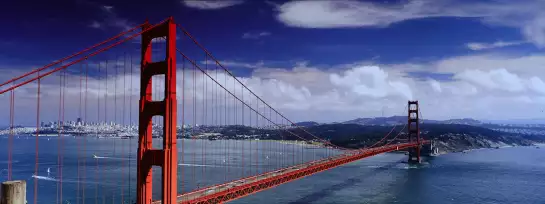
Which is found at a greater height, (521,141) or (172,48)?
(172,48)

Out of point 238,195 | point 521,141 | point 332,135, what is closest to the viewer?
point 238,195

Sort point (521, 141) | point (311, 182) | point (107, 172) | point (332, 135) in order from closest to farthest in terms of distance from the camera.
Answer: point (311, 182), point (107, 172), point (521, 141), point (332, 135)

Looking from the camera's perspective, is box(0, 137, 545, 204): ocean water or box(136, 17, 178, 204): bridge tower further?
box(0, 137, 545, 204): ocean water

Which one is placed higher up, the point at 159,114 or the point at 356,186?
the point at 159,114

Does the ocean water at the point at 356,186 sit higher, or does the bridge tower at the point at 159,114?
the bridge tower at the point at 159,114

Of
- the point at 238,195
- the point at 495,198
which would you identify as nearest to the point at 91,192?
the point at 238,195

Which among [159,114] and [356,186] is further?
[356,186]

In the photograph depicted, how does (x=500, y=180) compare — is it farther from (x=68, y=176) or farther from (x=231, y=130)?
(x=231, y=130)

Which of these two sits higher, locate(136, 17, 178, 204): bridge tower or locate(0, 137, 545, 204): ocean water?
locate(136, 17, 178, 204): bridge tower
